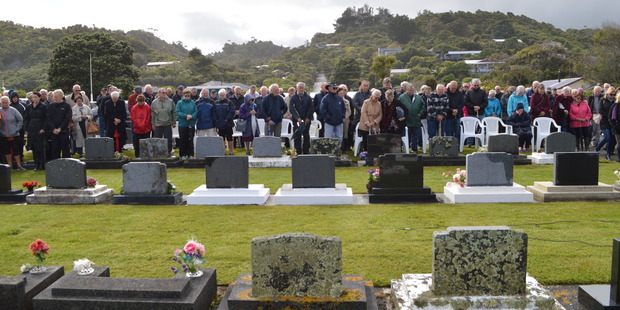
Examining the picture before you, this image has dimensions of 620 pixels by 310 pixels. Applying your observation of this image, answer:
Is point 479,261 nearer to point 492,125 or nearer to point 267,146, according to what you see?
point 267,146

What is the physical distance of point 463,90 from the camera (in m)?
17.0

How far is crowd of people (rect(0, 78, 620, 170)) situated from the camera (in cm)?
1402

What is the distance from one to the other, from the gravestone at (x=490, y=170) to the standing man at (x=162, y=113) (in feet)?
27.9

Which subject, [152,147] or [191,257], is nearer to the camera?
[191,257]

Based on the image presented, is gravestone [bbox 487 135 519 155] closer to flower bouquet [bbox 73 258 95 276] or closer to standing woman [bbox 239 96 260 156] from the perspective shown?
standing woman [bbox 239 96 260 156]

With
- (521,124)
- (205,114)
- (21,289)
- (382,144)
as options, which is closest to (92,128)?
(205,114)

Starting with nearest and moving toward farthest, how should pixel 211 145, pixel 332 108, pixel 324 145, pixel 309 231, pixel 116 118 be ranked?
1. pixel 309 231
2. pixel 324 145
3. pixel 211 145
4. pixel 332 108
5. pixel 116 118

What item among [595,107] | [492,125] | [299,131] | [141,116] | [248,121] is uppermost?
[595,107]

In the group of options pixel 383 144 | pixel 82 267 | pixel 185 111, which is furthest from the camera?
pixel 185 111

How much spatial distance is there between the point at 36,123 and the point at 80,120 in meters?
1.77

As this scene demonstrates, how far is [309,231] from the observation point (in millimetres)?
7816

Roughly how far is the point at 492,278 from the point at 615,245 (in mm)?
1103

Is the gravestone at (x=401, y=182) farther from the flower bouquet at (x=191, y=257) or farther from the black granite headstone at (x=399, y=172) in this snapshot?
the flower bouquet at (x=191, y=257)

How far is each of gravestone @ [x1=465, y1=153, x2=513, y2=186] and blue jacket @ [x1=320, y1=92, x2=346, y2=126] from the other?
17.7 feet
